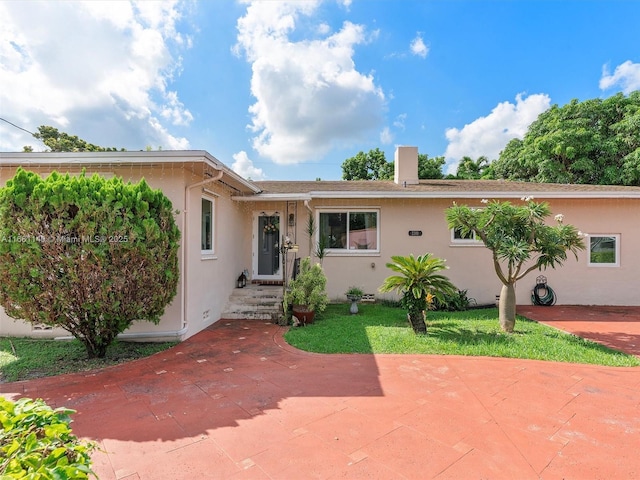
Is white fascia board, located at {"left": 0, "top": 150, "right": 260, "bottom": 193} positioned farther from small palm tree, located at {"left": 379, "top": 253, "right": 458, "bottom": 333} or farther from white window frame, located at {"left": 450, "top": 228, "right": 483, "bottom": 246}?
white window frame, located at {"left": 450, "top": 228, "right": 483, "bottom": 246}

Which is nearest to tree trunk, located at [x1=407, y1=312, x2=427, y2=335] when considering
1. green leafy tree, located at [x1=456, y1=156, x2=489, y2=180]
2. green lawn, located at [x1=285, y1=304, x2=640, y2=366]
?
green lawn, located at [x1=285, y1=304, x2=640, y2=366]

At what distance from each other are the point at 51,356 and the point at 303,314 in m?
4.92

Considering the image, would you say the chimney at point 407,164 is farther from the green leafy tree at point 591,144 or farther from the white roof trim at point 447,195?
the green leafy tree at point 591,144

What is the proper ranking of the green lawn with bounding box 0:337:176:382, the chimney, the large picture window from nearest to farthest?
the green lawn with bounding box 0:337:176:382, the large picture window, the chimney

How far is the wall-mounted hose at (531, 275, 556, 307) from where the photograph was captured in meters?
9.64

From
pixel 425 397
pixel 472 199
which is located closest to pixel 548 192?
pixel 472 199

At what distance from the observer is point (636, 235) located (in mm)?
9641

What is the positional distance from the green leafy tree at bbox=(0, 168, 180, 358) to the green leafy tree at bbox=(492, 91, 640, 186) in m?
22.9

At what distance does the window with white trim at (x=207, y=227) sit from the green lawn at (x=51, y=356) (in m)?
2.39

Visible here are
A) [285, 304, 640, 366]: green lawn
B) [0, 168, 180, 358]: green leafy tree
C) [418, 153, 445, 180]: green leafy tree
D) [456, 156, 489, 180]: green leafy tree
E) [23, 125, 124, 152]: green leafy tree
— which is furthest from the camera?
[456, 156, 489, 180]: green leafy tree

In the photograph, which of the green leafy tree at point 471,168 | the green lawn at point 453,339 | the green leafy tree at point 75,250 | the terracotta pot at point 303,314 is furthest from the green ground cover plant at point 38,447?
the green leafy tree at point 471,168

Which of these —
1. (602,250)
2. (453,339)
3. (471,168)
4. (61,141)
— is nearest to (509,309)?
(453,339)

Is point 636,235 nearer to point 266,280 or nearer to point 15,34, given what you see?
point 266,280

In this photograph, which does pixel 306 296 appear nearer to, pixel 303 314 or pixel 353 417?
pixel 303 314
